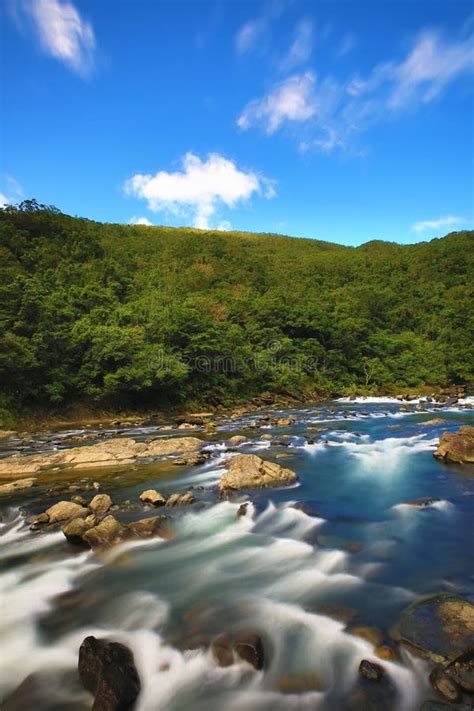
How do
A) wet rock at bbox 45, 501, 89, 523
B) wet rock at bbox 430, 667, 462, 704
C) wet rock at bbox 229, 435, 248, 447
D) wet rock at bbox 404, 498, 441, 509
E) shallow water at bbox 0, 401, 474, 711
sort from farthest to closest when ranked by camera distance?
wet rock at bbox 229, 435, 248, 447 → wet rock at bbox 404, 498, 441, 509 → wet rock at bbox 45, 501, 89, 523 → shallow water at bbox 0, 401, 474, 711 → wet rock at bbox 430, 667, 462, 704

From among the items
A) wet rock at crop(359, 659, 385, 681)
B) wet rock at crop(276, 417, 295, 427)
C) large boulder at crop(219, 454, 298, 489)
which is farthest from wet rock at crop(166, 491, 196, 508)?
wet rock at crop(276, 417, 295, 427)

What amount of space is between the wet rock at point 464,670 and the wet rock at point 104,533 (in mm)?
5239

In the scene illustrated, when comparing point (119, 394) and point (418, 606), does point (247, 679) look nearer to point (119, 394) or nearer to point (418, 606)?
point (418, 606)

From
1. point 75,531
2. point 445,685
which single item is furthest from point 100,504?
point 445,685

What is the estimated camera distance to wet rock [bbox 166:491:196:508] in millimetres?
9148

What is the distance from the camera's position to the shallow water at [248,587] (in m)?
4.18

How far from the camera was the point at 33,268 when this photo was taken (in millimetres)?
50094

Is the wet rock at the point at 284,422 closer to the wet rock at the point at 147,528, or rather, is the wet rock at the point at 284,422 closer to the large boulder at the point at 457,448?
the large boulder at the point at 457,448

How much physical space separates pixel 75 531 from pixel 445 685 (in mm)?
5805

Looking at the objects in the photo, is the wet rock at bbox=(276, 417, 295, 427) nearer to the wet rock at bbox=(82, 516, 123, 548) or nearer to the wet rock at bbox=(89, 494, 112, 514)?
the wet rock at bbox=(89, 494, 112, 514)

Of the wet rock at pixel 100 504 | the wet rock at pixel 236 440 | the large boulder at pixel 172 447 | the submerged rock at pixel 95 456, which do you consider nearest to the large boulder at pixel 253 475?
the wet rock at pixel 100 504

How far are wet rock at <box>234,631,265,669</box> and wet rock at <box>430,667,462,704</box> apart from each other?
1632mm

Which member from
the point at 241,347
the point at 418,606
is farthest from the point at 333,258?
the point at 418,606

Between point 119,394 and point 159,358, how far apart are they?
11.4 feet
